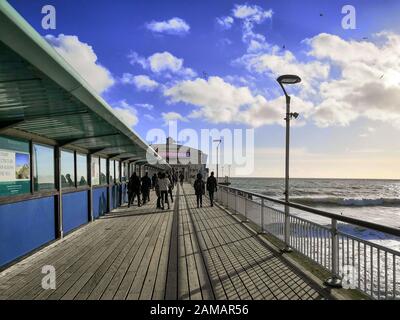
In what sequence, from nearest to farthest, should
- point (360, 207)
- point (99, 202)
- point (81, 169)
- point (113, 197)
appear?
point (81, 169) < point (99, 202) < point (113, 197) < point (360, 207)

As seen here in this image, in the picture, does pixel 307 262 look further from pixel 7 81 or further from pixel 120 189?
pixel 120 189

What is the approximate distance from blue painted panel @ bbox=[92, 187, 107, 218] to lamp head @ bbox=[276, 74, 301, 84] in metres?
6.68

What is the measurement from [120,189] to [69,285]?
11859mm

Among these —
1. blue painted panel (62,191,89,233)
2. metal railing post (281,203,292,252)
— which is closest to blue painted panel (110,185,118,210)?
blue painted panel (62,191,89,233)

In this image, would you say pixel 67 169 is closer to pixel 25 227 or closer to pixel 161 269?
pixel 25 227

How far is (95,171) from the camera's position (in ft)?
39.1

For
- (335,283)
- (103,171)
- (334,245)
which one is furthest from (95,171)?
(335,283)

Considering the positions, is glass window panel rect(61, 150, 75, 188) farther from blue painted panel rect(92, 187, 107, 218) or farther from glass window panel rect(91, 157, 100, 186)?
blue painted panel rect(92, 187, 107, 218)

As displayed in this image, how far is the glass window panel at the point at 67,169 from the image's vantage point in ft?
28.6

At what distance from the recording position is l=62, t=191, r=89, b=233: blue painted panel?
8.77 m

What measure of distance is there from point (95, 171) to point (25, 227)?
5.45 meters

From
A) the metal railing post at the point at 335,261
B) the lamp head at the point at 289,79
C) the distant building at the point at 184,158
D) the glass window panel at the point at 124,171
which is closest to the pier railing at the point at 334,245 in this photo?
the metal railing post at the point at 335,261

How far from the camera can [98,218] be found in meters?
12.1
